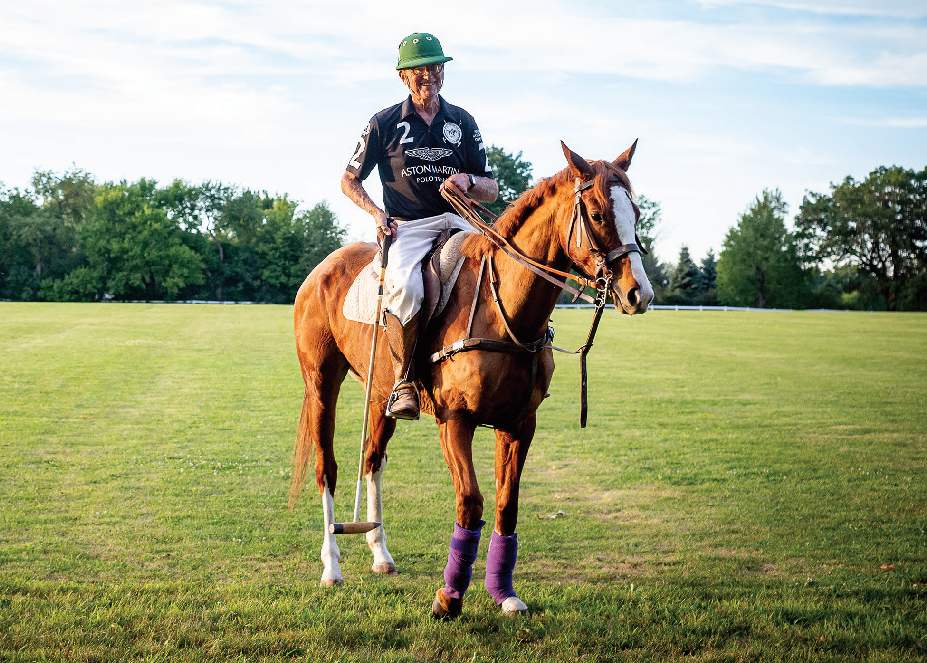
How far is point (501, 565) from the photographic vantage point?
491 centimetres

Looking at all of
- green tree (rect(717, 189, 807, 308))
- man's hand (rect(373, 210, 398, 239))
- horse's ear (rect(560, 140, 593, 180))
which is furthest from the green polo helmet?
green tree (rect(717, 189, 807, 308))

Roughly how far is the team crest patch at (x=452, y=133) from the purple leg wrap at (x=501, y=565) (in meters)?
2.61

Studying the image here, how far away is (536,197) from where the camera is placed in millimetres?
4418

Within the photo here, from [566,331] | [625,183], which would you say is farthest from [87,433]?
[566,331]

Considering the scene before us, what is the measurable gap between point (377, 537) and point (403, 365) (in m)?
1.90

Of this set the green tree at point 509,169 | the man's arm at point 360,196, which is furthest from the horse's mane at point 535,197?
the green tree at point 509,169

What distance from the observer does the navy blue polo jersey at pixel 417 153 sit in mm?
5117

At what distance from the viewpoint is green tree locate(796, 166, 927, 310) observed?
81.1 meters

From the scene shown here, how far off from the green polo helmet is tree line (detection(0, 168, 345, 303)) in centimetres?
7454

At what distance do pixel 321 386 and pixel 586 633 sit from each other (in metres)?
2.85

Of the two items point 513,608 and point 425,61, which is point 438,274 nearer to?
point 425,61

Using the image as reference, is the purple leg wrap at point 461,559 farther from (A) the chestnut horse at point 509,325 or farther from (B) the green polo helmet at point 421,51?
(B) the green polo helmet at point 421,51

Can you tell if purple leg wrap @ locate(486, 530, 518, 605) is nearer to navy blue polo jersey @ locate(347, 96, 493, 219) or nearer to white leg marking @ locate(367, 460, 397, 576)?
white leg marking @ locate(367, 460, 397, 576)

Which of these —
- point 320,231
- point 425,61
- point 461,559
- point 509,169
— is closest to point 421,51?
point 425,61
